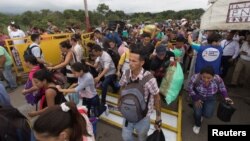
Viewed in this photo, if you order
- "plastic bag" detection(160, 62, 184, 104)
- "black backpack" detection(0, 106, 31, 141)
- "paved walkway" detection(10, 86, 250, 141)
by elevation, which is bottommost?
"paved walkway" detection(10, 86, 250, 141)

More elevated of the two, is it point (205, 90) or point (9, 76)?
point (205, 90)

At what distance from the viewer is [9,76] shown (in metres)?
6.84

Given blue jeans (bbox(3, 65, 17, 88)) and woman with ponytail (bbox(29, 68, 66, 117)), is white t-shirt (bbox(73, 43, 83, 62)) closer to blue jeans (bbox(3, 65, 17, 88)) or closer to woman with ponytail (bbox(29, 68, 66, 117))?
woman with ponytail (bbox(29, 68, 66, 117))

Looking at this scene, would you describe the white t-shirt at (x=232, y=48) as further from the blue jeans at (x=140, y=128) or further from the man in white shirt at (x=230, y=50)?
the blue jeans at (x=140, y=128)

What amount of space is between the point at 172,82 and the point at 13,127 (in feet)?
9.04

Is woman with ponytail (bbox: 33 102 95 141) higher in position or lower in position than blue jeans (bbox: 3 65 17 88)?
higher

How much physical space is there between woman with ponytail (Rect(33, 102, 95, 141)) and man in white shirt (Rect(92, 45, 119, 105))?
2.57 meters

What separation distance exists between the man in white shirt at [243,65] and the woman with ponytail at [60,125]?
18.1ft

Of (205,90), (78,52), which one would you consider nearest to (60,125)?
(205,90)

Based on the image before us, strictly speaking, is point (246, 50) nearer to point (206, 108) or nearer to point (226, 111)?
point (206, 108)

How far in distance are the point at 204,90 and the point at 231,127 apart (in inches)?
46.1

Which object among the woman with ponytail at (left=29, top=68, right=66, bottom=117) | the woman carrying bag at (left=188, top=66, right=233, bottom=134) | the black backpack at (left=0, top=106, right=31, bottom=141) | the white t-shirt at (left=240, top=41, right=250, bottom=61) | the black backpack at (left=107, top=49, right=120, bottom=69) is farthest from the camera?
the white t-shirt at (left=240, top=41, right=250, bottom=61)

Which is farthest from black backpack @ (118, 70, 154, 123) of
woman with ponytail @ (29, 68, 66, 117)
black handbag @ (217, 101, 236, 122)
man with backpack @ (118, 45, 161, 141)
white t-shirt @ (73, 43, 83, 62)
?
white t-shirt @ (73, 43, 83, 62)

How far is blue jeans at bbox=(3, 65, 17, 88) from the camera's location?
21.8 ft
